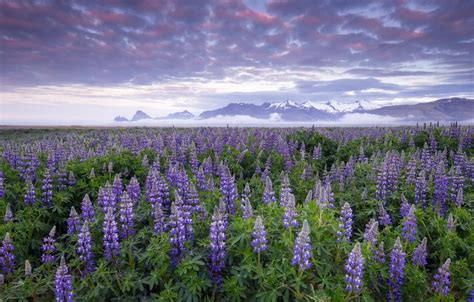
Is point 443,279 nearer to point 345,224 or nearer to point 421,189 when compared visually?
point 345,224

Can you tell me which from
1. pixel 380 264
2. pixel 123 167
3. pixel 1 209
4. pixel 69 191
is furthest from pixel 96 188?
pixel 380 264

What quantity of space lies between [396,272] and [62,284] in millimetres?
4678

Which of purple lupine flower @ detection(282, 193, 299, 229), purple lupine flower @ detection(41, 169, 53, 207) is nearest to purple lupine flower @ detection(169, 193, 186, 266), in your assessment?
purple lupine flower @ detection(282, 193, 299, 229)

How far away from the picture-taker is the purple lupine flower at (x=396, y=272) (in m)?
4.66

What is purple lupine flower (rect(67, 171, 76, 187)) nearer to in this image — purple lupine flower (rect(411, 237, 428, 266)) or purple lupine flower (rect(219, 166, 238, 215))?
purple lupine flower (rect(219, 166, 238, 215))

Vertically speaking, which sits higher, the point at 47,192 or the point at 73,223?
the point at 47,192

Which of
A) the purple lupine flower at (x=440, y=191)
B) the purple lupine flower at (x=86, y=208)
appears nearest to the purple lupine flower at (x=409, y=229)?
the purple lupine flower at (x=440, y=191)

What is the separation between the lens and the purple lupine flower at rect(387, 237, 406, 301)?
466cm

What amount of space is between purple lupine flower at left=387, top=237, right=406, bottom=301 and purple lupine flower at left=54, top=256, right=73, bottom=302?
14.8 feet

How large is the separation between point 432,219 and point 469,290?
6.58 ft

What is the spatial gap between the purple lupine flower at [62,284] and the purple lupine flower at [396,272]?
4515mm

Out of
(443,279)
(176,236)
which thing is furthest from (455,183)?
(176,236)

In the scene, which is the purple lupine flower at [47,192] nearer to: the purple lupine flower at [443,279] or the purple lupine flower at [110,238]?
the purple lupine flower at [110,238]

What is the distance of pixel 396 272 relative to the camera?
475 centimetres
